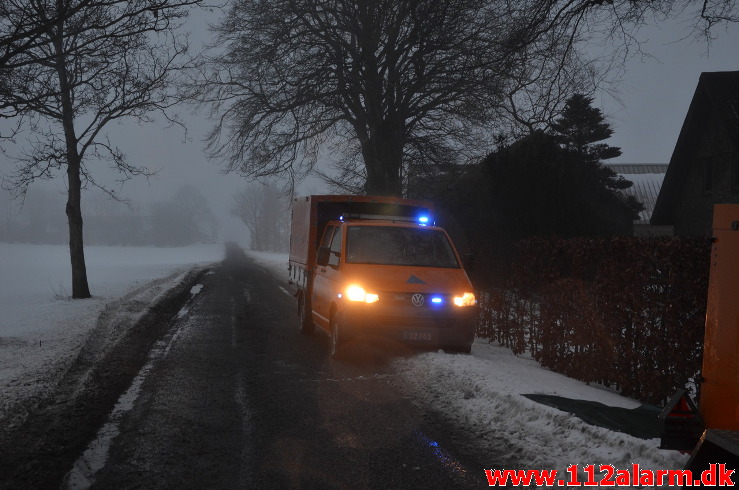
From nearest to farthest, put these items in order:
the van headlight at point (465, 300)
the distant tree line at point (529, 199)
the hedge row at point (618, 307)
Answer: the hedge row at point (618, 307) → the van headlight at point (465, 300) → the distant tree line at point (529, 199)

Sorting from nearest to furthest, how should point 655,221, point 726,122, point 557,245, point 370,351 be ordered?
point 557,245, point 370,351, point 726,122, point 655,221

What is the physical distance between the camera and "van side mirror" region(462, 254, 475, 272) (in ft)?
30.3

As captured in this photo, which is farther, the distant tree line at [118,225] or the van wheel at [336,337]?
the distant tree line at [118,225]

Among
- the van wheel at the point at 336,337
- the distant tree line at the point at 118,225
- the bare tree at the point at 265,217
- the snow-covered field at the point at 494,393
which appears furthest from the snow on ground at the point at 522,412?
the distant tree line at the point at 118,225

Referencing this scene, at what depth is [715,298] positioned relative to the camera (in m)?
3.55

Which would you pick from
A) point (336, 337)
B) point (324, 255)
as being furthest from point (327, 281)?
point (336, 337)

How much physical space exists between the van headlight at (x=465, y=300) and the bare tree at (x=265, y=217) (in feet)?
355

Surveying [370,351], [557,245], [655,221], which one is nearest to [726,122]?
[655,221]

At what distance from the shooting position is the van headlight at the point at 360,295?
28.4 ft

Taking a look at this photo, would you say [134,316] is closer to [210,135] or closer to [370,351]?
[370,351]

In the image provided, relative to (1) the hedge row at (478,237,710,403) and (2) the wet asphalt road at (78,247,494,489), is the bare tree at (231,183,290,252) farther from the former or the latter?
(1) the hedge row at (478,237,710,403)

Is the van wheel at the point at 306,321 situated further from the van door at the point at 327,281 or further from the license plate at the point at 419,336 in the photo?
the license plate at the point at 419,336

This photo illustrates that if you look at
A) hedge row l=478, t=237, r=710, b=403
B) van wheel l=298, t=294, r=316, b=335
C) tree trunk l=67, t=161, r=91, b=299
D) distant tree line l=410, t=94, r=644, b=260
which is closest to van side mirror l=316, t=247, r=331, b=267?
van wheel l=298, t=294, r=316, b=335

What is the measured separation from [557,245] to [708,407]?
5.17m
